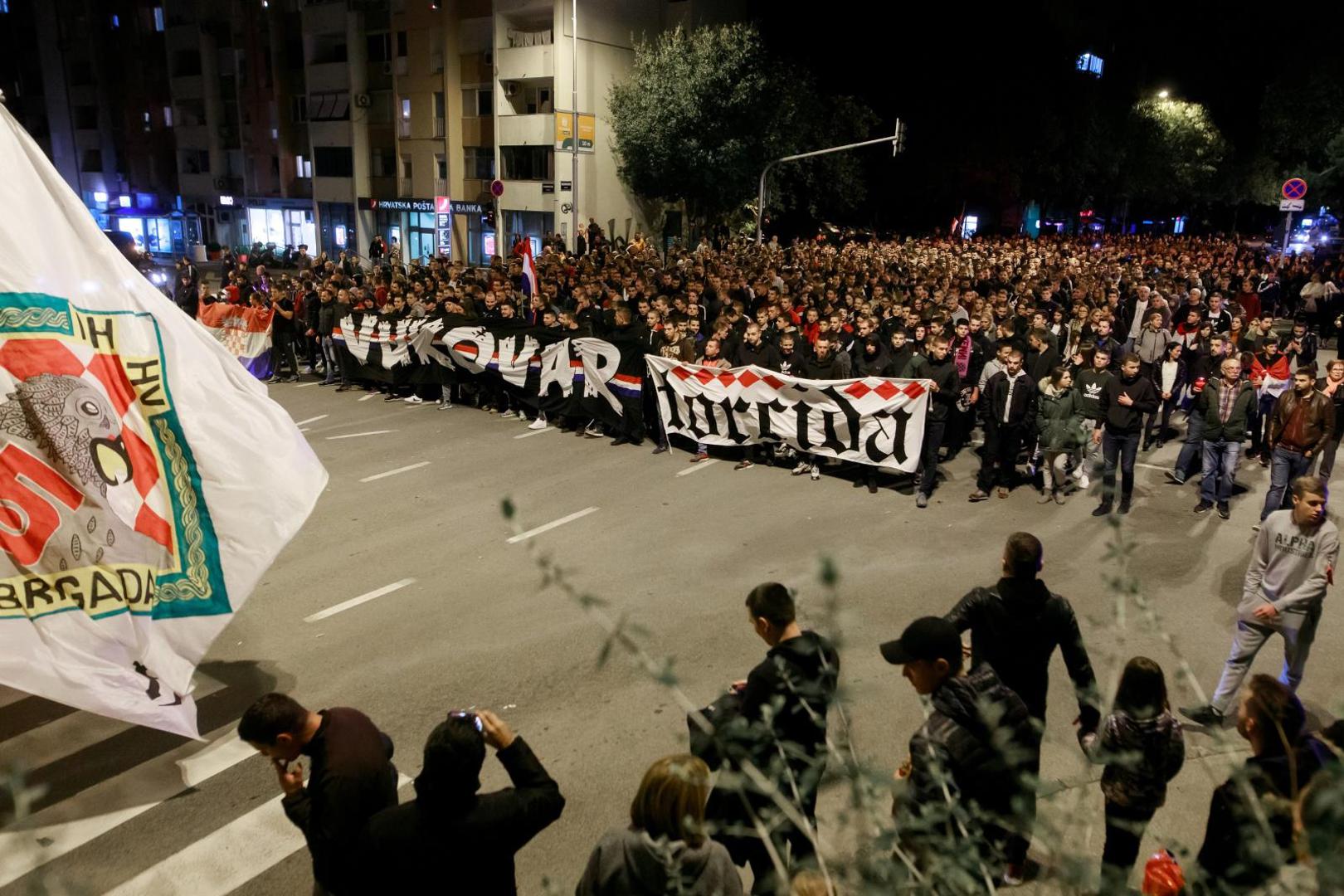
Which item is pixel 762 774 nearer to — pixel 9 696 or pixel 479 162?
pixel 9 696

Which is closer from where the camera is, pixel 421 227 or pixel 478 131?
pixel 478 131

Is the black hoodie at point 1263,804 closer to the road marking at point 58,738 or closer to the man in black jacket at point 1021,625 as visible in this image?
the man in black jacket at point 1021,625

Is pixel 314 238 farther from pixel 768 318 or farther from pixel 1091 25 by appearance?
pixel 1091 25

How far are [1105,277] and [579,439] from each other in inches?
595

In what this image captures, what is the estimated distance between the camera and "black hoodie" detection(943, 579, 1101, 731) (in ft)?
15.5

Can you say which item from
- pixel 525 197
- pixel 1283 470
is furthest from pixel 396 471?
pixel 525 197

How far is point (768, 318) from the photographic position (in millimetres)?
14469

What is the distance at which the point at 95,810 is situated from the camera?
5.35 metres

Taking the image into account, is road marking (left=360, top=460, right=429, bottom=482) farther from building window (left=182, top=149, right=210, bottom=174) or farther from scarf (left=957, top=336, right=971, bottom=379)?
building window (left=182, top=149, right=210, bottom=174)

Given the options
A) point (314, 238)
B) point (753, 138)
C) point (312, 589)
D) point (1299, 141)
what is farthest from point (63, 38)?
point (1299, 141)

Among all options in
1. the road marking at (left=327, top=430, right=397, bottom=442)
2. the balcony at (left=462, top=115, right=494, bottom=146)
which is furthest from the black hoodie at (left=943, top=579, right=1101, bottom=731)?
the balcony at (left=462, top=115, right=494, bottom=146)

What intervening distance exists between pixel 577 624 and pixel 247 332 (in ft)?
41.9

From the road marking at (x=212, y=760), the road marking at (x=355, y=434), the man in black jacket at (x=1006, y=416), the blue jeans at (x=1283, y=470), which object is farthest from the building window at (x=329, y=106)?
the road marking at (x=212, y=760)

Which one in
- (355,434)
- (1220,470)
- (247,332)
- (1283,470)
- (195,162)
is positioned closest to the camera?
(1283,470)
